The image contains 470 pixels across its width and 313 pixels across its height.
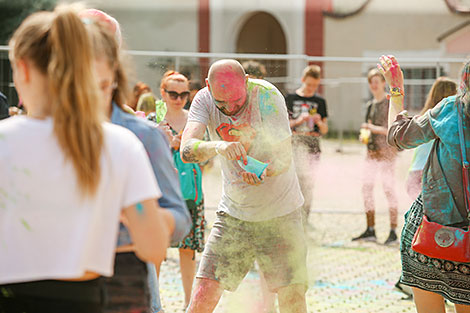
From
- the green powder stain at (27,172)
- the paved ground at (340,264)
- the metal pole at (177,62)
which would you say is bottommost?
the paved ground at (340,264)

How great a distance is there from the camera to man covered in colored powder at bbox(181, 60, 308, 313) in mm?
3316

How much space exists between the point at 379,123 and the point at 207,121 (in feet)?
12.2

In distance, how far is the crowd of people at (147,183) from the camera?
1.60 metres

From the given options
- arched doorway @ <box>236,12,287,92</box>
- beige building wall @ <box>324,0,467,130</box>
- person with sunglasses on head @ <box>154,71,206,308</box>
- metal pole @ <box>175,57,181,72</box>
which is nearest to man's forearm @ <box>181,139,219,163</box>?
person with sunglasses on head @ <box>154,71,206,308</box>

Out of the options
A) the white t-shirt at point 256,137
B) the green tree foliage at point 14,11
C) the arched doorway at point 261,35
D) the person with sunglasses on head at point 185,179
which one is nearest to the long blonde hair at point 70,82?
the white t-shirt at point 256,137

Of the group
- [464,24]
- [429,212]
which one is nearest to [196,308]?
[429,212]

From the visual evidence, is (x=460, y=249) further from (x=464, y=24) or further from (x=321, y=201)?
(x=464, y=24)

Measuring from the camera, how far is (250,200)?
341 cm

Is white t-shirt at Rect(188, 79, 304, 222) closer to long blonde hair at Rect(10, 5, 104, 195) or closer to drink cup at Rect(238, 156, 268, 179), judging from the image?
drink cup at Rect(238, 156, 268, 179)

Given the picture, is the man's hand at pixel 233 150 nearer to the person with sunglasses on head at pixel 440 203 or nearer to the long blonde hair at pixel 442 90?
the person with sunglasses on head at pixel 440 203

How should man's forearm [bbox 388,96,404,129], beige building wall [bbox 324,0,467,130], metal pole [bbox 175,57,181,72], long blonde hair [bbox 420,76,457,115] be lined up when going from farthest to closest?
beige building wall [bbox 324,0,467,130], metal pole [bbox 175,57,181,72], long blonde hair [bbox 420,76,457,115], man's forearm [bbox 388,96,404,129]

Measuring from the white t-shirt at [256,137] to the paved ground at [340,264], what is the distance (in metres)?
1.04

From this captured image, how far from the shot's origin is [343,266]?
19.3 ft

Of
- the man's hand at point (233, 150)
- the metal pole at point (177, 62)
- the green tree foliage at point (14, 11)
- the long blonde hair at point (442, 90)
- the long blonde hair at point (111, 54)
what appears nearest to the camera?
the long blonde hair at point (111, 54)
